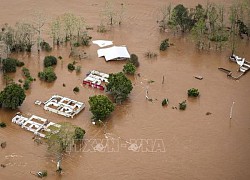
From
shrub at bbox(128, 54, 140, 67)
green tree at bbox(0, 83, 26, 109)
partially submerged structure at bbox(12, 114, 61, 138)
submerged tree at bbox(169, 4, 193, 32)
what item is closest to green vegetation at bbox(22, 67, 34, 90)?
green tree at bbox(0, 83, 26, 109)

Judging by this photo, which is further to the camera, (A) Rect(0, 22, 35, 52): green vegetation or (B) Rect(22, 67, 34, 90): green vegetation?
(A) Rect(0, 22, 35, 52): green vegetation

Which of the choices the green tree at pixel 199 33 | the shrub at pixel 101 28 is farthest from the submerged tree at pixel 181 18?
the shrub at pixel 101 28

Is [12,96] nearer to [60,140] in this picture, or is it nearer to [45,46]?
[60,140]

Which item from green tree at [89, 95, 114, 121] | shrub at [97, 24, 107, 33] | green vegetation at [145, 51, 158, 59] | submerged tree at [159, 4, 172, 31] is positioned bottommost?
green tree at [89, 95, 114, 121]

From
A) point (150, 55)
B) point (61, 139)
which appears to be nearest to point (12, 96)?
point (61, 139)

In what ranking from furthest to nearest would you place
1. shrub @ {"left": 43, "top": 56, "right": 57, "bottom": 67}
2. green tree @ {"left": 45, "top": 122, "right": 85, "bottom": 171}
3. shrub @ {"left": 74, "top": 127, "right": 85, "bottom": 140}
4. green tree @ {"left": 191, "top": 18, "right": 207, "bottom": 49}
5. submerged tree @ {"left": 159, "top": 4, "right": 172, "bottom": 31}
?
submerged tree @ {"left": 159, "top": 4, "right": 172, "bottom": 31} → green tree @ {"left": 191, "top": 18, "right": 207, "bottom": 49} → shrub @ {"left": 43, "top": 56, "right": 57, "bottom": 67} → shrub @ {"left": 74, "top": 127, "right": 85, "bottom": 140} → green tree @ {"left": 45, "top": 122, "right": 85, "bottom": 171}

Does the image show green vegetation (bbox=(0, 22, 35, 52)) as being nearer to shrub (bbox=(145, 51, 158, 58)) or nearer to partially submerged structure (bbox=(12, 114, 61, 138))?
partially submerged structure (bbox=(12, 114, 61, 138))

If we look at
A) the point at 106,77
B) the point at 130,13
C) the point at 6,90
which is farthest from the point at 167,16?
the point at 6,90

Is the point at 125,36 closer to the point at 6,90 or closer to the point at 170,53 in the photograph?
the point at 170,53
